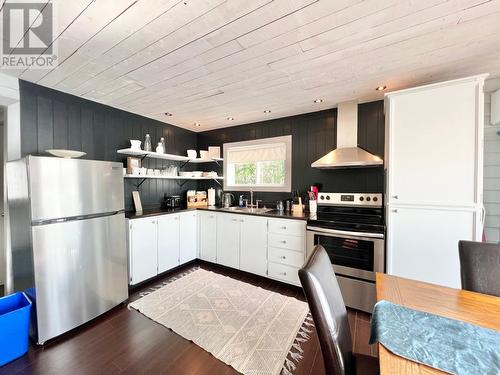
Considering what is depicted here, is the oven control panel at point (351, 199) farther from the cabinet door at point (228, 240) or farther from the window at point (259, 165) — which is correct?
the cabinet door at point (228, 240)

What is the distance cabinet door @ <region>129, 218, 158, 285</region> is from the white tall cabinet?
272cm

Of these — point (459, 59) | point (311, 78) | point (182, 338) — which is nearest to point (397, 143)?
point (459, 59)

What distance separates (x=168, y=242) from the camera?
2.88m

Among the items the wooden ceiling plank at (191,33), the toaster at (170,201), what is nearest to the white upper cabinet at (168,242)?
the toaster at (170,201)

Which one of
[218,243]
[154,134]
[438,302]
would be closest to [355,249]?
[438,302]

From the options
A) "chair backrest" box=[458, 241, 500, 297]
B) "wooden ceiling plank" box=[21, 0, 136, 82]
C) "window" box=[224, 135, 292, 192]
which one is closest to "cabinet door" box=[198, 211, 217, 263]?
"window" box=[224, 135, 292, 192]

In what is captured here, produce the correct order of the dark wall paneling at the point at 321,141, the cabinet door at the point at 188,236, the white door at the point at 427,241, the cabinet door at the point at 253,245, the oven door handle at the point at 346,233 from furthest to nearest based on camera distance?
the cabinet door at the point at 188,236
the cabinet door at the point at 253,245
the dark wall paneling at the point at 321,141
the oven door handle at the point at 346,233
the white door at the point at 427,241

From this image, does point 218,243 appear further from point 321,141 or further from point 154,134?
point 321,141

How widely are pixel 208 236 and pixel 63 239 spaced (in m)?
1.79

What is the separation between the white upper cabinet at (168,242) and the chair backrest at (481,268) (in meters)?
2.94

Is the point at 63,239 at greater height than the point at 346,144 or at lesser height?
lesser

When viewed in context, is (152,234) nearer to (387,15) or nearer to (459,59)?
(387,15)

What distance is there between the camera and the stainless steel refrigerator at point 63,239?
1.61 meters

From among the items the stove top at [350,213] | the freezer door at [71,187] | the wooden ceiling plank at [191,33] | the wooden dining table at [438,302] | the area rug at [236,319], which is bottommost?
the area rug at [236,319]
